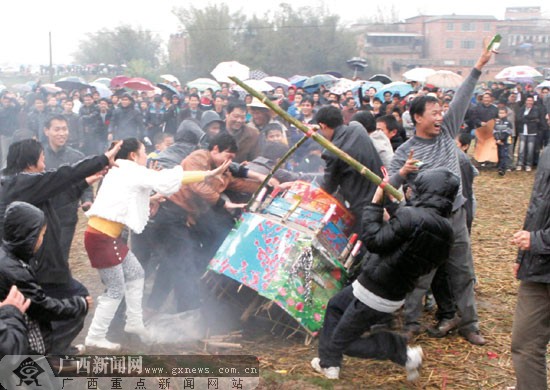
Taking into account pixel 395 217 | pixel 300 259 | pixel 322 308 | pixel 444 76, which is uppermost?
pixel 444 76

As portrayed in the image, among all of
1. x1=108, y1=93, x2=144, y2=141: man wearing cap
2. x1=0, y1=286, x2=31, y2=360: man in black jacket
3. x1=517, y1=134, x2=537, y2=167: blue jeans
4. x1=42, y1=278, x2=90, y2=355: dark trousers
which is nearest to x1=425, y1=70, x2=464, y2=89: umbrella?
x1=517, y1=134, x2=537, y2=167: blue jeans

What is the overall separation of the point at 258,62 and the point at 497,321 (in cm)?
4306

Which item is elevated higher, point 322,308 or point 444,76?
point 444,76

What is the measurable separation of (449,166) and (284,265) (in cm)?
161

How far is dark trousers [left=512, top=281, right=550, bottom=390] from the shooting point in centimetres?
349

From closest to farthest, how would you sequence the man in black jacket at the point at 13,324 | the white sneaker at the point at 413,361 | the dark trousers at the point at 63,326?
the man in black jacket at the point at 13,324
the dark trousers at the point at 63,326
the white sneaker at the point at 413,361

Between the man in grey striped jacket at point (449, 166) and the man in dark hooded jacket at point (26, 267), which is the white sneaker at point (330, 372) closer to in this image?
the man in grey striped jacket at point (449, 166)

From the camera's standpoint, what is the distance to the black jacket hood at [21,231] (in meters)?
3.32

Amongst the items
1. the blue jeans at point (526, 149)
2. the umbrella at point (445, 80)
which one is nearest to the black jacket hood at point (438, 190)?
the blue jeans at point (526, 149)

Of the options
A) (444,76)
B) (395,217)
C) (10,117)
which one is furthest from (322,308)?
(444,76)

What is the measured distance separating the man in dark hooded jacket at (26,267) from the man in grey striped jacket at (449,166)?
2.77 meters

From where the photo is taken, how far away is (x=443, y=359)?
4.66 m

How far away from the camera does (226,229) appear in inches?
226

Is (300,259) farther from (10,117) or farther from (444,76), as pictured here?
(444,76)
